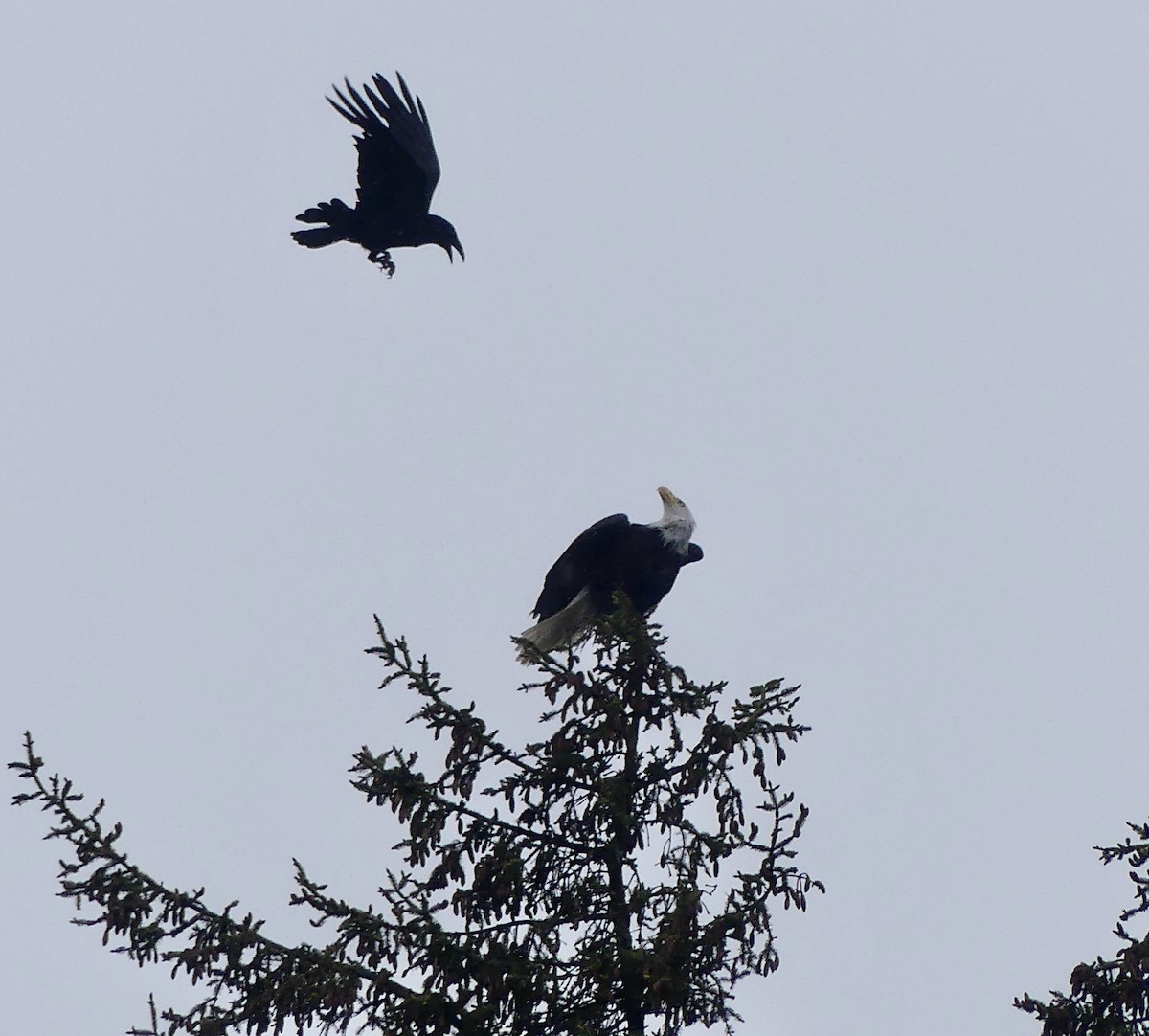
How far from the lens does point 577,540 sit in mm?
10242

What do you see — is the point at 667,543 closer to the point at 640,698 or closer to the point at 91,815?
the point at 640,698

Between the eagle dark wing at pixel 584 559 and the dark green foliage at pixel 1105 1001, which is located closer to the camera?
the dark green foliage at pixel 1105 1001

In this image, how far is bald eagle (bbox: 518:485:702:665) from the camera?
1023 cm

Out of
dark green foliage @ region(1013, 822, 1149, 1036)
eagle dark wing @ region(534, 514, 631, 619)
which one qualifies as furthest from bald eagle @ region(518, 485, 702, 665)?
dark green foliage @ region(1013, 822, 1149, 1036)

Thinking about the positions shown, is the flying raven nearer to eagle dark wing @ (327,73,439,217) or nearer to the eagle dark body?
eagle dark wing @ (327,73,439,217)

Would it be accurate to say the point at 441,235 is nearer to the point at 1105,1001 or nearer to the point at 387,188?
the point at 387,188

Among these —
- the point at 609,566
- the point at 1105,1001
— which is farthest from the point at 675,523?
the point at 1105,1001

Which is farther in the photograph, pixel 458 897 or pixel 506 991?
pixel 458 897

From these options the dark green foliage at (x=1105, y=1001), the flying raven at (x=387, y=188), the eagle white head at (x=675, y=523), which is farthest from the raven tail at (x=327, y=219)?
the dark green foliage at (x=1105, y=1001)

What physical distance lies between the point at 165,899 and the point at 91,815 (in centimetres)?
46

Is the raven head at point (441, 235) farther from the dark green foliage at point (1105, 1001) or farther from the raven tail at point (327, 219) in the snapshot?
the dark green foliage at point (1105, 1001)

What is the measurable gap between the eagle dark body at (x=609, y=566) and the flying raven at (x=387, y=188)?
4659 millimetres

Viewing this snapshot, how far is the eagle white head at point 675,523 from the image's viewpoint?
10.5 metres

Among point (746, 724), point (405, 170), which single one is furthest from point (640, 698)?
point (405, 170)
